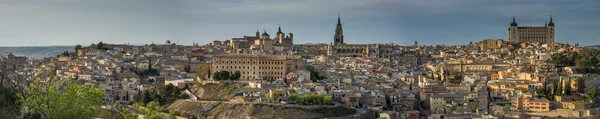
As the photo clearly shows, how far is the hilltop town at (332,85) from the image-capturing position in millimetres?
30359

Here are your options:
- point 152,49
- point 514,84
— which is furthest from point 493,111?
point 152,49

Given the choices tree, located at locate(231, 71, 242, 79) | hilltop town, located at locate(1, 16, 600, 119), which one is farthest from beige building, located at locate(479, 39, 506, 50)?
tree, located at locate(231, 71, 242, 79)

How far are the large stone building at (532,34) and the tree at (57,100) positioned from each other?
51722mm

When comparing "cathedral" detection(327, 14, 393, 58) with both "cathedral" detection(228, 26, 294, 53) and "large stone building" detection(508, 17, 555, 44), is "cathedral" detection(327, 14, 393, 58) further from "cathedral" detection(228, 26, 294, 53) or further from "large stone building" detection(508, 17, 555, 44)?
"large stone building" detection(508, 17, 555, 44)

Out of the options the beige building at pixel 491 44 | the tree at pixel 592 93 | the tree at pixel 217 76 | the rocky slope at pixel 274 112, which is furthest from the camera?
the beige building at pixel 491 44

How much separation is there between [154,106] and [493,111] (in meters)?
14.3

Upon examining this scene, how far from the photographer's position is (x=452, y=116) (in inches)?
1118

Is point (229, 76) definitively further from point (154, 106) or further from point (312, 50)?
point (312, 50)

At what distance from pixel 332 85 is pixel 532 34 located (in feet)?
102

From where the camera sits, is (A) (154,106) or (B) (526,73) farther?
(B) (526,73)

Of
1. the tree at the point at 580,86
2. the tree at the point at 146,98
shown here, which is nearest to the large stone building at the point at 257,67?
the tree at the point at 146,98

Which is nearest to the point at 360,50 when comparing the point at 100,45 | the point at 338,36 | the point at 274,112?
the point at 338,36

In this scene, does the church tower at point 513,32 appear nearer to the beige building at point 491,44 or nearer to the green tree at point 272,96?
the beige building at point 491,44

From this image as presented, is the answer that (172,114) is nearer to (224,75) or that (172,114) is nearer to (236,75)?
(224,75)
